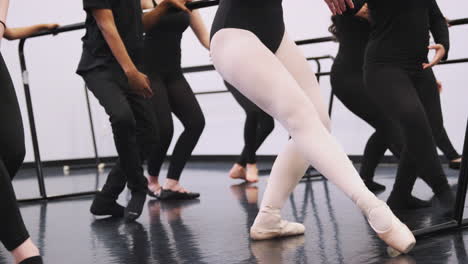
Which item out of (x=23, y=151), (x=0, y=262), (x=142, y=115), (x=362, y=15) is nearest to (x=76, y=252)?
(x=0, y=262)

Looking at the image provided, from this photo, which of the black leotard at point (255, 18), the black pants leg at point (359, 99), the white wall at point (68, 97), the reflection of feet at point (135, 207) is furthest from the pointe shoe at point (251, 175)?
the black leotard at point (255, 18)

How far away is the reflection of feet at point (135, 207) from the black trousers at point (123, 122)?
0.02 meters

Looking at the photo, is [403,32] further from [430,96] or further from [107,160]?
[107,160]

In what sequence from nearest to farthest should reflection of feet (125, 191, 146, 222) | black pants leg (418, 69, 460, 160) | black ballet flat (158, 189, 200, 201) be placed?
1. black pants leg (418, 69, 460, 160)
2. reflection of feet (125, 191, 146, 222)
3. black ballet flat (158, 189, 200, 201)

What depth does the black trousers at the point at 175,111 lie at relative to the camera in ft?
9.94

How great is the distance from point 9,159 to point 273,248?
27.8 inches

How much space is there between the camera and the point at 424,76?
7.11 feet

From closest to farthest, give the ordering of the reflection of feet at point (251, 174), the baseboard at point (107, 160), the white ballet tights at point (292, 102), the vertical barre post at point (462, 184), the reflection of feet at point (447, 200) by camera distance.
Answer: the white ballet tights at point (292, 102) → the vertical barre post at point (462, 184) → the reflection of feet at point (447, 200) → the reflection of feet at point (251, 174) → the baseboard at point (107, 160)

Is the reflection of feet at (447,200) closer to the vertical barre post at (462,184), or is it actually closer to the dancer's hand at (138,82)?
the vertical barre post at (462,184)

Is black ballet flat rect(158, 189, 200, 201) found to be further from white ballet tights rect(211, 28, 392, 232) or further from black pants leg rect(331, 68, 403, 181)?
white ballet tights rect(211, 28, 392, 232)

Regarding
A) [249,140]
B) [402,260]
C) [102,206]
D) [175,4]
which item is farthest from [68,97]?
[402,260]

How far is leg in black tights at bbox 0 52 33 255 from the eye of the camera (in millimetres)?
1387

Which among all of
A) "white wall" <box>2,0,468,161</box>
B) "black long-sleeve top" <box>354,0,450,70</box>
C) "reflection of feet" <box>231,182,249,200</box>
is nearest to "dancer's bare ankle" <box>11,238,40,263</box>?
"black long-sleeve top" <box>354,0,450,70</box>

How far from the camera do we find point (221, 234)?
2031 millimetres
